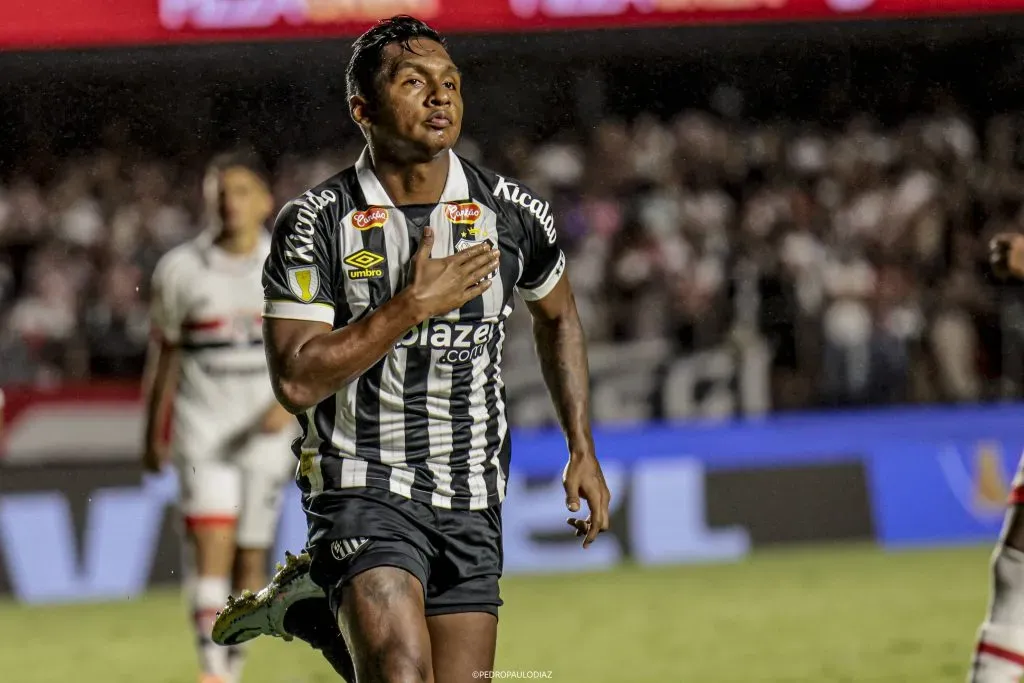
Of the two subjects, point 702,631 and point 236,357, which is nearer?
point 236,357

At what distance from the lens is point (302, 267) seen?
13.5ft

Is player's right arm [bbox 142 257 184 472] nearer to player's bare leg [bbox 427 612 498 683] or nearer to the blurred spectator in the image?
player's bare leg [bbox 427 612 498 683]

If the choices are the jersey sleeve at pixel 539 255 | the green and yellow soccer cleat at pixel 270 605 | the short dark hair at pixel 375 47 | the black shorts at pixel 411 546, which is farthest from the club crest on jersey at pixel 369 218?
the green and yellow soccer cleat at pixel 270 605

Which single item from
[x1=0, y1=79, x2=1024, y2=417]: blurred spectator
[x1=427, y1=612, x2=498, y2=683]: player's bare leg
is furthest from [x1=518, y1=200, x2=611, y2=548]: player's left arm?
[x1=0, y1=79, x2=1024, y2=417]: blurred spectator

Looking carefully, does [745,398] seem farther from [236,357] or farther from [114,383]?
[236,357]

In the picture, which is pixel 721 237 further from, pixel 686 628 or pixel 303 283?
pixel 303 283

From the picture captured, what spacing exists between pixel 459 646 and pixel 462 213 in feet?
3.76

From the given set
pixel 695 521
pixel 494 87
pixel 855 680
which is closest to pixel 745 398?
pixel 695 521

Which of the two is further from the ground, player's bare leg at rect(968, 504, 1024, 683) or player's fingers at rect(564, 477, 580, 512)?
player's fingers at rect(564, 477, 580, 512)

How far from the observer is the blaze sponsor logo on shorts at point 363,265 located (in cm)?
418

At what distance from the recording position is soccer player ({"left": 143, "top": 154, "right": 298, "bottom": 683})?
689 cm

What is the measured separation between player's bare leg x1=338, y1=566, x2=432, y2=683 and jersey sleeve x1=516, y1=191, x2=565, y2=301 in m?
0.94

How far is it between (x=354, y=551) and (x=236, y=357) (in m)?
3.04

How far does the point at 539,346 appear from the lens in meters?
4.70
